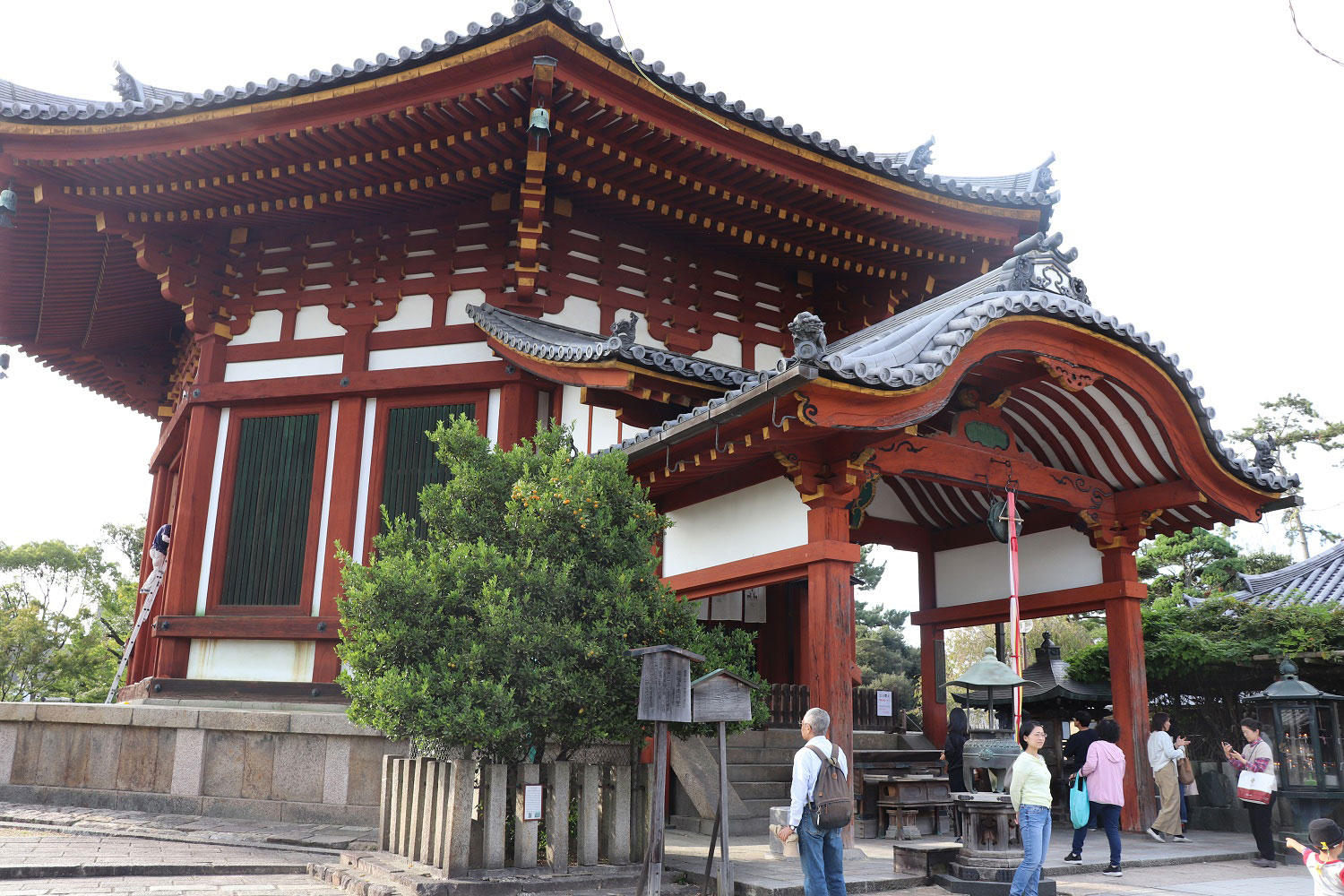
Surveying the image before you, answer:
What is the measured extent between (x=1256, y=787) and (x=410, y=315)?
9.84 meters

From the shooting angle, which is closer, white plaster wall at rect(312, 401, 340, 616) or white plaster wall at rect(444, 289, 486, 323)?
white plaster wall at rect(312, 401, 340, 616)

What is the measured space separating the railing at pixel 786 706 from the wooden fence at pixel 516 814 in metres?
3.73

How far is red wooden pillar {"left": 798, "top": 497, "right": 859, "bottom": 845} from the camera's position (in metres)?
7.59

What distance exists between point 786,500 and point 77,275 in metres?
10.5

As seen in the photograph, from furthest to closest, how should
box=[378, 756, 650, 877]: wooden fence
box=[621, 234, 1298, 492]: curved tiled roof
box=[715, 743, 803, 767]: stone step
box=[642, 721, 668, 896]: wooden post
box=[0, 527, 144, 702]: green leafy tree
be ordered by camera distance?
box=[0, 527, 144, 702]: green leafy tree < box=[715, 743, 803, 767]: stone step < box=[621, 234, 1298, 492]: curved tiled roof < box=[378, 756, 650, 877]: wooden fence < box=[642, 721, 668, 896]: wooden post

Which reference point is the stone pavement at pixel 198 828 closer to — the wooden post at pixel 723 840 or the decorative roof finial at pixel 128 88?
the wooden post at pixel 723 840

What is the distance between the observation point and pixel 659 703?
634 centimetres

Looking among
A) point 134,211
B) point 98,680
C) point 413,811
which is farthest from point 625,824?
point 98,680

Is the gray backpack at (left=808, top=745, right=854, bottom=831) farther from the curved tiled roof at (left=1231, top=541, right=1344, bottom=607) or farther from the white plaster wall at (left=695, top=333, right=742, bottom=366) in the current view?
the curved tiled roof at (left=1231, top=541, right=1344, bottom=607)

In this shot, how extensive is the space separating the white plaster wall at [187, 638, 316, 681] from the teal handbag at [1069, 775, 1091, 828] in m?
7.56

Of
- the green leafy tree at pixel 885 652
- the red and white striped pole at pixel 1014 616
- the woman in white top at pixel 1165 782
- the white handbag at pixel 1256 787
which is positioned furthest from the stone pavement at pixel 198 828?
the green leafy tree at pixel 885 652

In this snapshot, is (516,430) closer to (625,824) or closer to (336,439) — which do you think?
(336,439)

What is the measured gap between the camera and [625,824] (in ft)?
22.9

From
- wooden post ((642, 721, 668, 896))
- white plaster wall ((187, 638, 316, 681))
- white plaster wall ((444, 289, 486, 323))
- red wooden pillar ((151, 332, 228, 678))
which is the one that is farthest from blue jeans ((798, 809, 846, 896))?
red wooden pillar ((151, 332, 228, 678))
